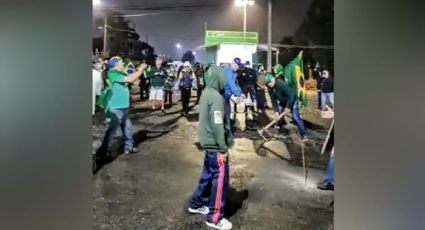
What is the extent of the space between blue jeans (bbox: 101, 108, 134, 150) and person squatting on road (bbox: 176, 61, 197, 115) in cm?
32

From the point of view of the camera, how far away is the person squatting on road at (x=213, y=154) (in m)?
2.43

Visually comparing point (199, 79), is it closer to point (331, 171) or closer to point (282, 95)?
point (282, 95)

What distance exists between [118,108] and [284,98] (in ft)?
3.05

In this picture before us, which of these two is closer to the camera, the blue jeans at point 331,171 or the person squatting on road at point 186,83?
the person squatting on road at point 186,83

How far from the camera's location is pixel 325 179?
8.28 feet

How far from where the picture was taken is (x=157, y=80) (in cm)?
243

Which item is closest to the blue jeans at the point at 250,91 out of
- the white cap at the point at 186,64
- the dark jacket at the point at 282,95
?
the dark jacket at the point at 282,95

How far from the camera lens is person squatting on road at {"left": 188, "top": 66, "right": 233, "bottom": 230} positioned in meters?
2.43

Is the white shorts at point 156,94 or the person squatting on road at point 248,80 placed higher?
the person squatting on road at point 248,80

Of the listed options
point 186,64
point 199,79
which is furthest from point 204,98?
point 186,64

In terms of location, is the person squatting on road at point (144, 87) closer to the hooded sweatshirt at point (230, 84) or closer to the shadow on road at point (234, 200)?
the hooded sweatshirt at point (230, 84)
